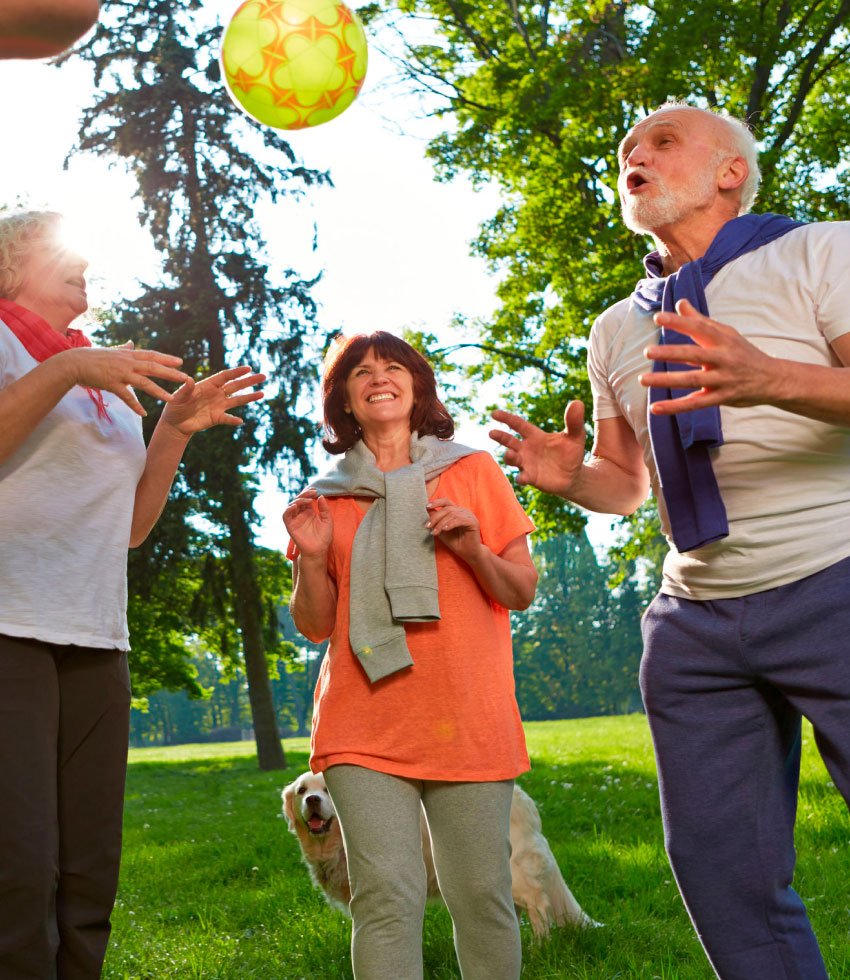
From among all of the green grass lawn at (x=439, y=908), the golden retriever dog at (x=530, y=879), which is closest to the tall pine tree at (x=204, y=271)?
the green grass lawn at (x=439, y=908)

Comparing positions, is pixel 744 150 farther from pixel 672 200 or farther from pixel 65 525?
pixel 65 525

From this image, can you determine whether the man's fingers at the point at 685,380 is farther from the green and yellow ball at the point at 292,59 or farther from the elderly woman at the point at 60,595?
the green and yellow ball at the point at 292,59

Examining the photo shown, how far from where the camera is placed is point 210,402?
3346 mm

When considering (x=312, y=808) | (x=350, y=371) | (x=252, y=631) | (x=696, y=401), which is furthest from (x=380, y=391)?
(x=252, y=631)

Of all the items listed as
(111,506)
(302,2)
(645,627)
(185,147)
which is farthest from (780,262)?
(185,147)

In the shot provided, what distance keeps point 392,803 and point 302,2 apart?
3.37 metres

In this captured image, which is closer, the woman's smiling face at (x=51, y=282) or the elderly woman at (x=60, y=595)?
the elderly woman at (x=60, y=595)

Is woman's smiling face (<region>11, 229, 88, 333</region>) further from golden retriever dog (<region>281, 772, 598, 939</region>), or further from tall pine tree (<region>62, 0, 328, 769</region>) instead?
tall pine tree (<region>62, 0, 328, 769</region>)

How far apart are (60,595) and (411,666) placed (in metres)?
1.08

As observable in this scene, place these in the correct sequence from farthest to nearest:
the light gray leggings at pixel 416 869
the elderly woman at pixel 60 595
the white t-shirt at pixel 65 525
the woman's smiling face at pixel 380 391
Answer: the woman's smiling face at pixel 380 391 → the light gray leggings at pixel 416 869 → the white t-shirt at pixel 65 525 → the elderly woman at pixel 60 595

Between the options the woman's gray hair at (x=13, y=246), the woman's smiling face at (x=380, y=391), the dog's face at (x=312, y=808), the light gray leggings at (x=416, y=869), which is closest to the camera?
the light gray leggings at (x=416, y=869)

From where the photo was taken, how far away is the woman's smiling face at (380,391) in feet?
11.6

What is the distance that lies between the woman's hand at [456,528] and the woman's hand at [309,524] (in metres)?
0.34

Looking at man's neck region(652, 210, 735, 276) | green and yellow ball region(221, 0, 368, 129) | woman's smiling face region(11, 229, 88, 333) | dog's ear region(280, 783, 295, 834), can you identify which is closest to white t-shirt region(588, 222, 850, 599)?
man's neck region(652, 210, 735, 276)
